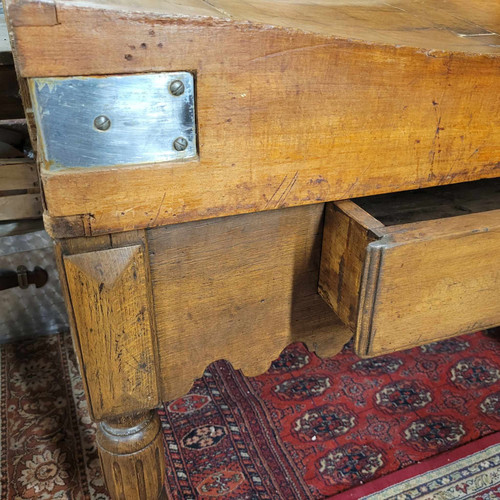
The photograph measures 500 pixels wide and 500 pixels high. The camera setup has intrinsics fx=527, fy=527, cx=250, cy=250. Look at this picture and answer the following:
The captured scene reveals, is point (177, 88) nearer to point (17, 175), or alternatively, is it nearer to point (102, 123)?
point (102, 123)

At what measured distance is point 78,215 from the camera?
0.53 m

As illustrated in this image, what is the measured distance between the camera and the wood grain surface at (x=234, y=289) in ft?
2.10

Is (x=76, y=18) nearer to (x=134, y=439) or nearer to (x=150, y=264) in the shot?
(x=150, y=264)

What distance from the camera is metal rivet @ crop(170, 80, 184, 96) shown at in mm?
506

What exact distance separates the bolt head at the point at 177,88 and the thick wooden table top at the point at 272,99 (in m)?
0.01

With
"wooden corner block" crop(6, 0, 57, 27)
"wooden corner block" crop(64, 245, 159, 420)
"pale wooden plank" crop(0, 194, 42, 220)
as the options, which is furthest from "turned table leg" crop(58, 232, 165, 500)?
"pale wooden plank" crop(0, 194, 42, 220)

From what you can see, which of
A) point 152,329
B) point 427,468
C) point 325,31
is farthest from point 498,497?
point 325,31

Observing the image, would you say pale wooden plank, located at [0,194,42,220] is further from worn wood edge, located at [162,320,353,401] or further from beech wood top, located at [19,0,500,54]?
beech wood top, located at [19,0,500,54]

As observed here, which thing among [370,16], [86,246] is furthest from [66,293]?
[370,16]

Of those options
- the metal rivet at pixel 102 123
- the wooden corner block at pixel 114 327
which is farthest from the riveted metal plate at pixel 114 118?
the wooden corner block at pixel 114 327

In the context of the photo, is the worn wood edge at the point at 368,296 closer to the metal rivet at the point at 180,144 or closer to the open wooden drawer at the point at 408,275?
the open wooden drawer at the point at 408,275

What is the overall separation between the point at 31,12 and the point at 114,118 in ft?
0.36

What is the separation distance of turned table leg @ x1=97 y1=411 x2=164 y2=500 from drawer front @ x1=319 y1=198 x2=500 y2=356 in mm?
332

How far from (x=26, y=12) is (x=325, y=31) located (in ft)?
0.97
